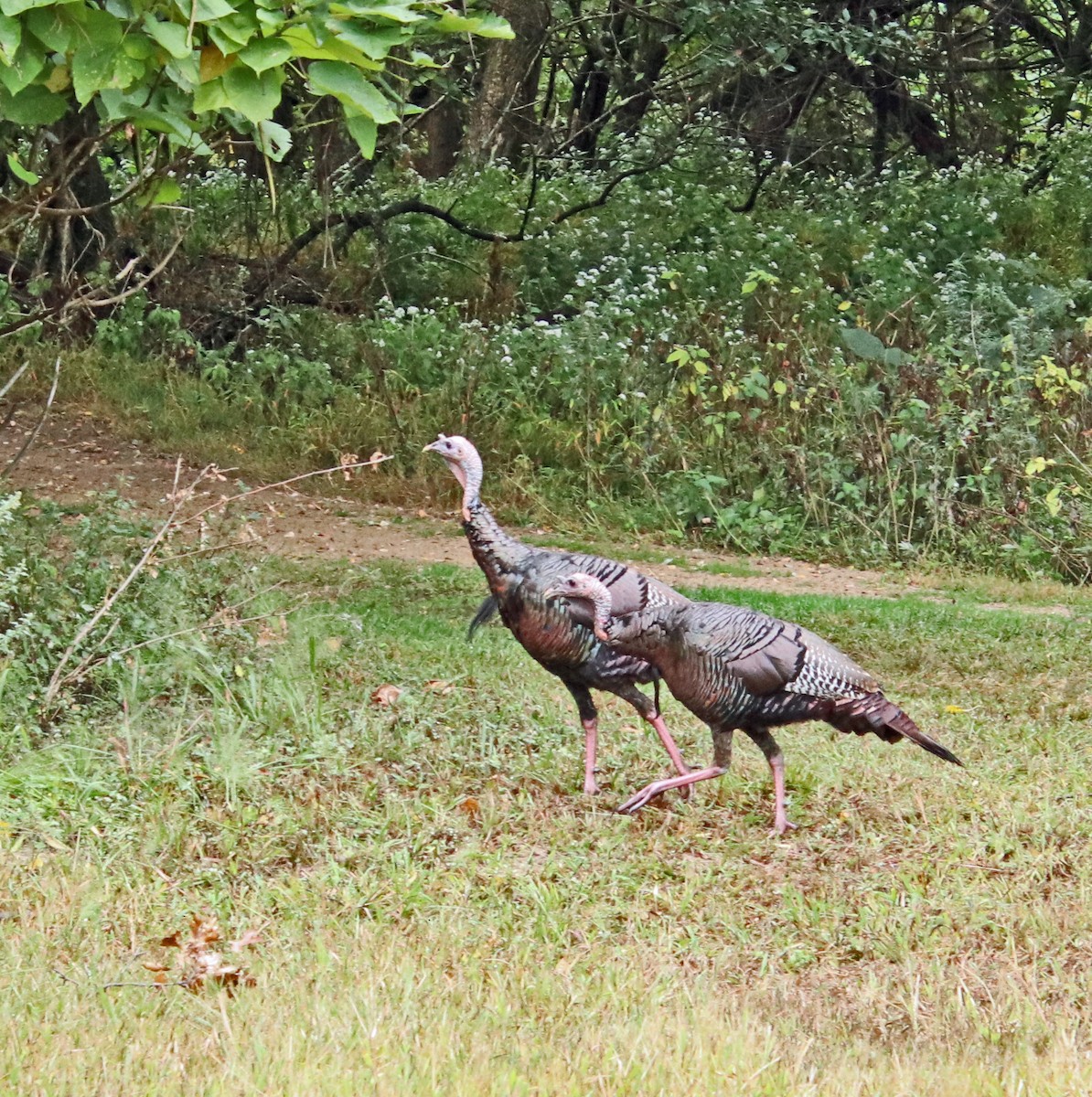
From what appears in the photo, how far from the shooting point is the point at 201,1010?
386cm

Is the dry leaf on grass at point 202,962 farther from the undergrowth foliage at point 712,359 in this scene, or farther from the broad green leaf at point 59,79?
the undergrowth foliage at point 712,359

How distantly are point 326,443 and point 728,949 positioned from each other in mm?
9318

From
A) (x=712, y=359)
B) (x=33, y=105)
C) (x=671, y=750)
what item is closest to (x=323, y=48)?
(x=33, y=105)

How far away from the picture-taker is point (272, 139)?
5148mm

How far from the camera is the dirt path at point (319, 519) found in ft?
36.3

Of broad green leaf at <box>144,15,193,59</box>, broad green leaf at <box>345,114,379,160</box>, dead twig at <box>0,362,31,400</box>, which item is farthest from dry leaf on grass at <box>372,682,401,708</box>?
broad green leaf at <box>144,15,193,59</box>

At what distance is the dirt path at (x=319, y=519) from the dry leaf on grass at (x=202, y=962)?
590cm

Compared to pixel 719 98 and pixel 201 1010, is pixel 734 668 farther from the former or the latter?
pixel 719 98

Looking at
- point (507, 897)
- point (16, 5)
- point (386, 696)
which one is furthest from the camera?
point (386, 696)

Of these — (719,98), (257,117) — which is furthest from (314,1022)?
(719,98)

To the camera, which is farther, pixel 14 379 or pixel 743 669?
pixel 14 379

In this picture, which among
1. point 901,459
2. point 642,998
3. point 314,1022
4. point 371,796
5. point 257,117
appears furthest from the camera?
point 901,459

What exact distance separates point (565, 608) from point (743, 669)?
673mm

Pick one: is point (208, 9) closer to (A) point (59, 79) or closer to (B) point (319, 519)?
(A) point (59, 79)
